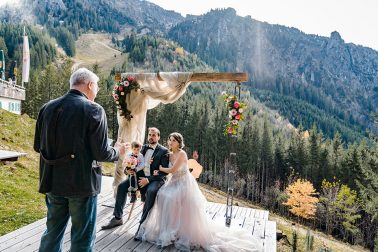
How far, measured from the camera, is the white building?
22.9 m

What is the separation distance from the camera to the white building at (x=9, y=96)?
22.9m

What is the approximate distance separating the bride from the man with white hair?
2.37 m

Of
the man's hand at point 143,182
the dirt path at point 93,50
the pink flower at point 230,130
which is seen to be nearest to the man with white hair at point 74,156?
the man's hand at point 143,182

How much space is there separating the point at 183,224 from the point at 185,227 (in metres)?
0.06

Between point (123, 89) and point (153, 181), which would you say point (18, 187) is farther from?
point (153, 181)

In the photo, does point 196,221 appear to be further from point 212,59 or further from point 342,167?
point 212,59

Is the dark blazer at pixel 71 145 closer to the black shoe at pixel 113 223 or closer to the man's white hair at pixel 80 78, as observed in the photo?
the man's white hair at pixel 80 78

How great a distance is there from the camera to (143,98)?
8.35m

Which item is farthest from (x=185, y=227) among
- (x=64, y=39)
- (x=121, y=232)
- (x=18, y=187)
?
(x=64, y=39)

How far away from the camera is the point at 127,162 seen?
19.8 ft

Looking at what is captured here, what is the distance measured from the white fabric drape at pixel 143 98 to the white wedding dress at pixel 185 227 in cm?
263

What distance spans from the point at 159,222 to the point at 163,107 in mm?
47258

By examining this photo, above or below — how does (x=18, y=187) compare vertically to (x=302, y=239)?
above

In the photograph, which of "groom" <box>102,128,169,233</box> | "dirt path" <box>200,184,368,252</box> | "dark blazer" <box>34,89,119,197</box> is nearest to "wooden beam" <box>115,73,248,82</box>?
"groom" <box>102,128,169,233</box>
